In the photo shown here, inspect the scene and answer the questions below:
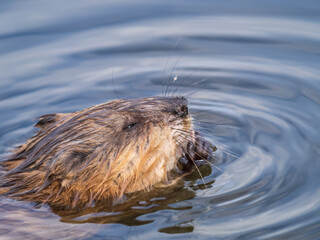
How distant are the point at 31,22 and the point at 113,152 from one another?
433 cm

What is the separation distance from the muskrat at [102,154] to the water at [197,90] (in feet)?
0.48

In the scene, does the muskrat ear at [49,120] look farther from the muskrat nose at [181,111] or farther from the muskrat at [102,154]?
the muskrat nose at [181,111]

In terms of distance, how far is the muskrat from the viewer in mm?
4969

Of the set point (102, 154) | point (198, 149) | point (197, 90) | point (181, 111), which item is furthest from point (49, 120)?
point (197, 90)

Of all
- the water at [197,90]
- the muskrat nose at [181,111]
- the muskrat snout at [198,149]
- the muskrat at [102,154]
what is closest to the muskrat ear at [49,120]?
the muskrat at [102,154]

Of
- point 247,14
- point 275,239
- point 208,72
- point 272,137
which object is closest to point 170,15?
point 247,14

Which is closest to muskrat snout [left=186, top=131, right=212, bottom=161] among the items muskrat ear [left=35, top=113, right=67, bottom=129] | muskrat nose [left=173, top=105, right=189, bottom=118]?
muskrat nose [left=173, top=105, right=189, bottom=118]

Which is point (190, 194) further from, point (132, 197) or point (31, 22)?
point (31, 22)

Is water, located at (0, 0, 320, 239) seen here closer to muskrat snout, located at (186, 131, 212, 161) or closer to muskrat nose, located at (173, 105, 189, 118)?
muskrat snout, located at (186, 131, 212, 161)

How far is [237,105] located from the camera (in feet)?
22.0

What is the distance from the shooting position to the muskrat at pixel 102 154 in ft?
16.3

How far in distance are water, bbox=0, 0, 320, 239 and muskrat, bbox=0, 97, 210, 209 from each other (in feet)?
0.48

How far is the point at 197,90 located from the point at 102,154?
237 cm

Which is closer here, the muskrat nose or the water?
the water
